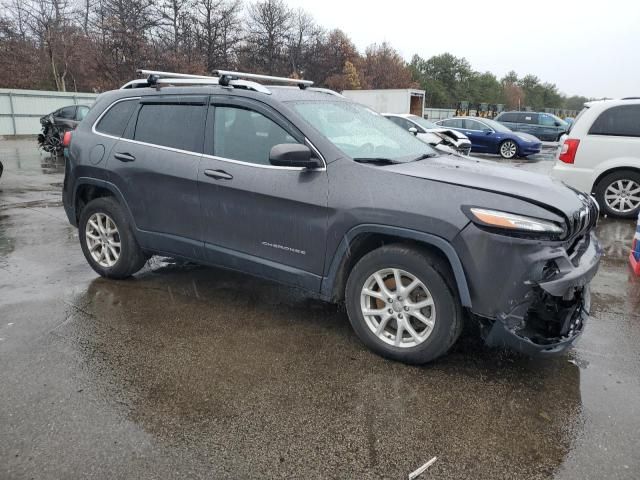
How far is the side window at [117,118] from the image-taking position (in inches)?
186

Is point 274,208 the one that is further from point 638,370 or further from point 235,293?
point 638,370

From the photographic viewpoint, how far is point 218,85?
425cm

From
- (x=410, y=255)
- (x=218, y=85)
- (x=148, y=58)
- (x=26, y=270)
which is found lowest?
(x=26, y=270)

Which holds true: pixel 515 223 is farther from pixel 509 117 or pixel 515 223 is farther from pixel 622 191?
pixel 509 117

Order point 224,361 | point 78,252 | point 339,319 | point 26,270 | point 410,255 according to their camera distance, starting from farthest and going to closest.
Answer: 1. point 78,252
2. point 26,270
3. point 339,319
4. point 224,361
5. point 410,255

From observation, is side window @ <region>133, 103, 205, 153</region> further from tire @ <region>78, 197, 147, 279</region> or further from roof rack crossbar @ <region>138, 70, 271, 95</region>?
tire @ <region>78, 197, 147, 279</region>

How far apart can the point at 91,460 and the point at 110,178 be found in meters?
2.87

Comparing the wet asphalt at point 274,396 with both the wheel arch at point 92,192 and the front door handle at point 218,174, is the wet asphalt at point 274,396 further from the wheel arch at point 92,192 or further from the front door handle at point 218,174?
the front door handle at point 218,174

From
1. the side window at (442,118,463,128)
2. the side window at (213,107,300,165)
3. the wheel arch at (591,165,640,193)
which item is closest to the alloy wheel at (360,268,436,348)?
the side window at (213,107,300,165)

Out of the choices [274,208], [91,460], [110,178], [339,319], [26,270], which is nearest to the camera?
[91,460]

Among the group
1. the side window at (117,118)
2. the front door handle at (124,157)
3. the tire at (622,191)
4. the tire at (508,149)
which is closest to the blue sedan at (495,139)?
the tire at (508,149)

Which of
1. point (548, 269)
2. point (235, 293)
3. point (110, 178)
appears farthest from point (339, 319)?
point (110, 178)

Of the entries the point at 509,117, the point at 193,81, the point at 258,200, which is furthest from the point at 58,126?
the point at 509,117

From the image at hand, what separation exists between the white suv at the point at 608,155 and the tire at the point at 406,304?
5.79 meters
